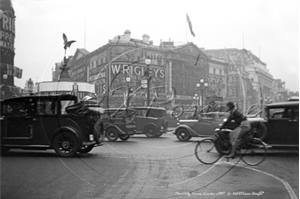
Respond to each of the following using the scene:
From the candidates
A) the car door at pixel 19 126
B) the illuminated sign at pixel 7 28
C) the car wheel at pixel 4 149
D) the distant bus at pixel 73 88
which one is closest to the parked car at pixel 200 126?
the distant bus at pixel 73 88

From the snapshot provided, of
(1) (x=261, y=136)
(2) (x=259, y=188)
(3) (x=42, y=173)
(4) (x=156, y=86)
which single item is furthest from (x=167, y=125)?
(3) (x=42, y=173)

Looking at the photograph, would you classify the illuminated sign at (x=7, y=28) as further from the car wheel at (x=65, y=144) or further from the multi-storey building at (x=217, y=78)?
the multi-storey building at (x=217, y=78)

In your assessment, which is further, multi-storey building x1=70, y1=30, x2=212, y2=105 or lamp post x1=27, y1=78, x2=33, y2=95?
lamp post x1=27, y1=78, x2=33, y2=95

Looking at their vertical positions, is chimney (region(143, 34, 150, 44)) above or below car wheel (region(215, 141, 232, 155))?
above

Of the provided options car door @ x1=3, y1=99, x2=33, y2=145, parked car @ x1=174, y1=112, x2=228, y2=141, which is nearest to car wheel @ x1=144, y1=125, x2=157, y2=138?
parked car @ x1=174, y1=112, x2=228, y2=141

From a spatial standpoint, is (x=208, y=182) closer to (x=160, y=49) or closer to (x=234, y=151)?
(x=234, y=151)

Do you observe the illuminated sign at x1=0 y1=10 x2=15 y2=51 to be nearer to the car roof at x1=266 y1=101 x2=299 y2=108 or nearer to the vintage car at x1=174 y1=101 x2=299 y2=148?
the vintage car at x1=174 y1=101 x2=299 y2=148

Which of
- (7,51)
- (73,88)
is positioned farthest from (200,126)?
(7,51)
